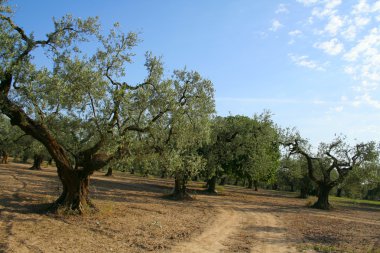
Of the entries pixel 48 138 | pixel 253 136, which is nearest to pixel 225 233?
pixel 48 138

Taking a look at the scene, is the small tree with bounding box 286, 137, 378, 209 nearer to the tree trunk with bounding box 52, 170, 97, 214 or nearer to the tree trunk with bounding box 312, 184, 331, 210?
the tree trunk with bounding box 312, 184, 331, 210

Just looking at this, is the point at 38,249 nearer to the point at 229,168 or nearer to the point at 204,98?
the point at 204,98

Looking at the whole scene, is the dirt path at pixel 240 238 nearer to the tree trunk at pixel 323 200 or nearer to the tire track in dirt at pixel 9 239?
the tire track in dirt at pixel 9 239

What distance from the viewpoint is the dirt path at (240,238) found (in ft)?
45.1

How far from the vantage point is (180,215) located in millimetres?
22797

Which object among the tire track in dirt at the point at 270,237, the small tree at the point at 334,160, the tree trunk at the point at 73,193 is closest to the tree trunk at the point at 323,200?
the small tree at the point at 334,160

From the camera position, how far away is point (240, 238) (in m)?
16.2

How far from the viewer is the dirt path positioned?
1374 centimetres

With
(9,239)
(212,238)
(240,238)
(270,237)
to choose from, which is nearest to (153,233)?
(212,238)

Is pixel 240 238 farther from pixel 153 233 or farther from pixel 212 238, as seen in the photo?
pixel 153 233

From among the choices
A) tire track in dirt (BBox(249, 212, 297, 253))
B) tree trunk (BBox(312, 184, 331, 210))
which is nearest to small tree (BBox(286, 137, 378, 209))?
tree trunk (BBox(312, 184, 331, 210))

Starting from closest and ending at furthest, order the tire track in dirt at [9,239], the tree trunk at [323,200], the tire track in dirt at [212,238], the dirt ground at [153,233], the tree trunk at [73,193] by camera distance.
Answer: the tire track in dirt at [9,239]
the dirt ground at [153,233]
the tire track in dirt at [212,238]
the tree trunk at [73,193]
the tree trunk at [323,200]

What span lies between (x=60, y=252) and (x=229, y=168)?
34.9 m

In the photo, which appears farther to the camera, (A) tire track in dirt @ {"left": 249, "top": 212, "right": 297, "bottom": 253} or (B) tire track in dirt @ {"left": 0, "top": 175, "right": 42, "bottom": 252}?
(A) tire track in dirt @ {"left": 249, "top": 212, "right": 297, "bottom": 253}
